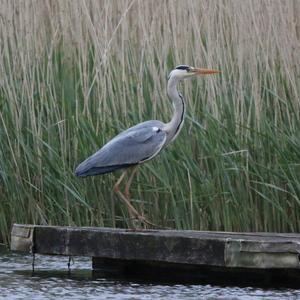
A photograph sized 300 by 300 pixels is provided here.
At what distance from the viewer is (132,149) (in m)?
6.84

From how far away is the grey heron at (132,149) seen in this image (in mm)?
6723

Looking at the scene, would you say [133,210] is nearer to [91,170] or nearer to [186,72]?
[91,170]

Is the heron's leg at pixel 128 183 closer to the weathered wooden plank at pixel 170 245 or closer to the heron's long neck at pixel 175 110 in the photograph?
the heron's long neck at pixel 175 110

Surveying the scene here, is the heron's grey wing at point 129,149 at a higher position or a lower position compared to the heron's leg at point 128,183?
higher

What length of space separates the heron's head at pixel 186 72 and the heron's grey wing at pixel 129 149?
0.40m

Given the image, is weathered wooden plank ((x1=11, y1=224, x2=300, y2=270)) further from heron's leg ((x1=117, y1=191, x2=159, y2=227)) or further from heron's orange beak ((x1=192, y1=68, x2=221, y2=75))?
heron's orange beak ((x1=192, y1=68, x2=221, y2=75))

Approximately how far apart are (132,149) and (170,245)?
2.61ft

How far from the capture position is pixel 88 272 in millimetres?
6902

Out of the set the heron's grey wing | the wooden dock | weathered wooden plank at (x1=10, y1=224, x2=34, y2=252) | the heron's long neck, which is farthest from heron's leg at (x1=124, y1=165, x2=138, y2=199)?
weathered wooden plank at (x1=10, y1=224, x2=34, y2=252)

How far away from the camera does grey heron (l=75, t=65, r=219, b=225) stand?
672cm

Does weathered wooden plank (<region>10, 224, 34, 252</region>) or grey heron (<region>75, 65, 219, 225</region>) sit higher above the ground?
grey heron (<region>75, 65, 219, 225</region>)

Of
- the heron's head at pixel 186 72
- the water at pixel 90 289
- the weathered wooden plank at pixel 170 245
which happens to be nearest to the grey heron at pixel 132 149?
the heron's head at pixel 186 72

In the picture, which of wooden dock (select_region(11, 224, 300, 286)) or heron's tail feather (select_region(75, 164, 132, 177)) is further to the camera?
heron's tail feather (select_region(75, 164, 132, 177))

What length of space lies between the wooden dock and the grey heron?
340mm
